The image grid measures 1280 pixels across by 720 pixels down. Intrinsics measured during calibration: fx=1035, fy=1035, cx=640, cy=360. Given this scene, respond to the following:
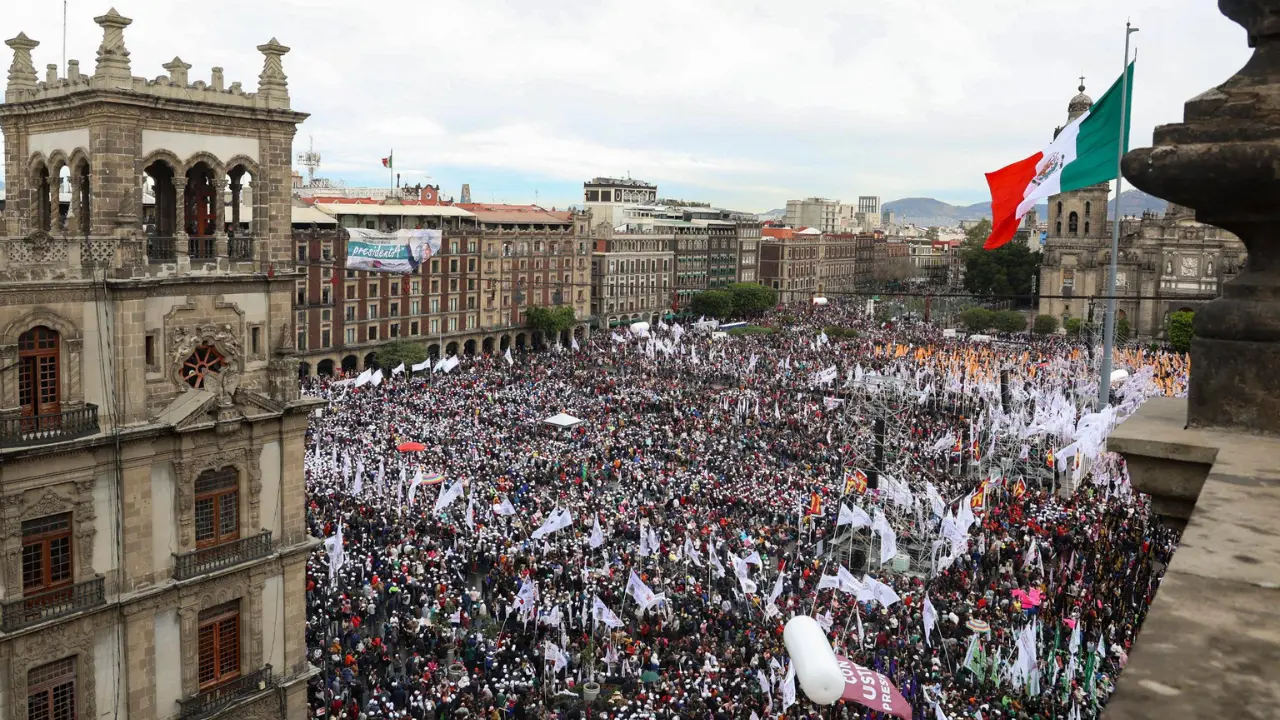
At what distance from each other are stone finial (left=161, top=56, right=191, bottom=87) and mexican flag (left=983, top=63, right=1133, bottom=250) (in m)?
15.3

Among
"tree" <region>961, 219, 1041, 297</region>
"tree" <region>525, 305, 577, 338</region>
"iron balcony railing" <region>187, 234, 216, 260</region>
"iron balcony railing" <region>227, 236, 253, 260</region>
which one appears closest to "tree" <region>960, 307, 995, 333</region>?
"tree" <region>961, 219, 1041, 297</region>

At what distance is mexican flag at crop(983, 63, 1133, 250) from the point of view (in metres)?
21.7

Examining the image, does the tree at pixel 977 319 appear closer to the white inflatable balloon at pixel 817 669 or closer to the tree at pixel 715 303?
the tree at pixel 715 303

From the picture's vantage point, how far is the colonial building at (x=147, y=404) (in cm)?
1425

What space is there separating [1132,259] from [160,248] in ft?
309

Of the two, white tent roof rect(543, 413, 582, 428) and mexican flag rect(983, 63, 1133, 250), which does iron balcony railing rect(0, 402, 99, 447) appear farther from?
white tent roof rect(543, 413, 582, 428)

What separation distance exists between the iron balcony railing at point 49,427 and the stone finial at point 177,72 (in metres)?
5.01

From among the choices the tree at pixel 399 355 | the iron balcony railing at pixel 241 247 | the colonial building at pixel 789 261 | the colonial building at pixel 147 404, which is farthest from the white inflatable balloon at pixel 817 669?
the colonial building at pixel 789 261

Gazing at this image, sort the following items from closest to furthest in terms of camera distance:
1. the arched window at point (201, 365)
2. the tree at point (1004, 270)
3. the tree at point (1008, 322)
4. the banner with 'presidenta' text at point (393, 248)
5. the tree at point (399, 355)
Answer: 1. the arched window at point (201, 365)
2. the banner with 'presidenta' text at point (393, 248)
3. the tree at point (399, 355)
4. the tree at point (1008, 322)
5. the tree at point (1004, 270)

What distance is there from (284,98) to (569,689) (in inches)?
493

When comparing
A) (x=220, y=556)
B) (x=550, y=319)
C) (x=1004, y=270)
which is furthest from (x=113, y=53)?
(x=1004, y=270)

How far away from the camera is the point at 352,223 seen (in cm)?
6862

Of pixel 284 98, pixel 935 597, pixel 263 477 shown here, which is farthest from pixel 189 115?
pixel 935 597

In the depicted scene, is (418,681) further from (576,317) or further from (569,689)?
(576,317)
